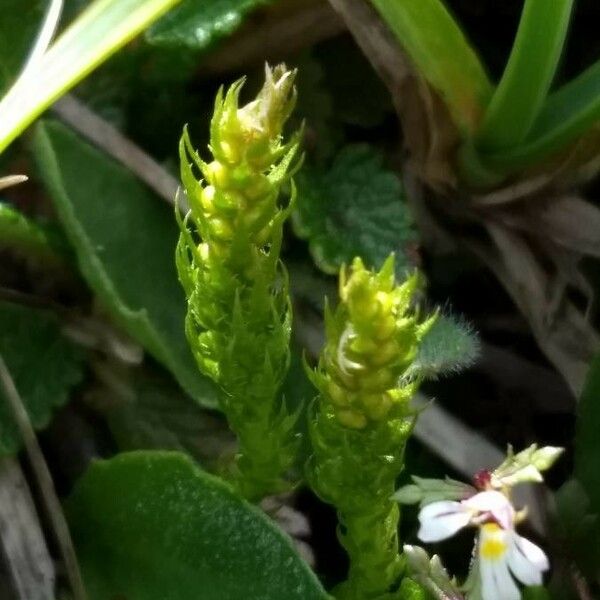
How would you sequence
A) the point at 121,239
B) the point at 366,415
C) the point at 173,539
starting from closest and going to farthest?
the point at 366,415 → the point at 173,539 → the point at 121,239

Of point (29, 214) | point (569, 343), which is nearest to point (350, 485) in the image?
point (569, 343)

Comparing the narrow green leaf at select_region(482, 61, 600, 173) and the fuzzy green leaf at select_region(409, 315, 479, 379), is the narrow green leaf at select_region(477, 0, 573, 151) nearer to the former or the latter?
the narrow green leaf at select_region(482, 61, 600, 173)

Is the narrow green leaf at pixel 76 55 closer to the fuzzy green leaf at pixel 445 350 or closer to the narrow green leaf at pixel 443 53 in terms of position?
the narrow green leaf at pixel 443 53

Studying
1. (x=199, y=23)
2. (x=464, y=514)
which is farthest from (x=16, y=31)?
(x=464, y=514)

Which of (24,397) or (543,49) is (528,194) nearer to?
(543,49)

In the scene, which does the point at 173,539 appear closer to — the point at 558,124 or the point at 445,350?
the point at 445,350
